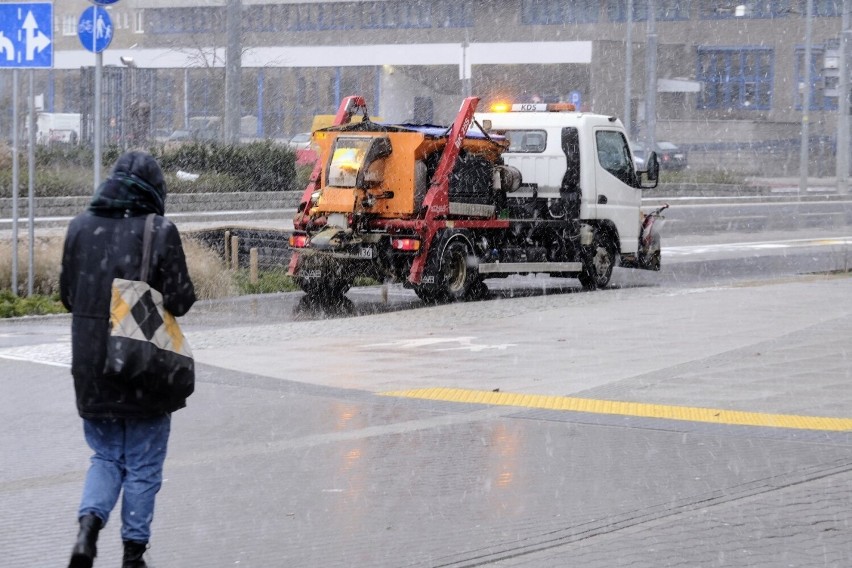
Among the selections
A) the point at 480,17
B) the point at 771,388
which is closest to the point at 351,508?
the point at 771,388

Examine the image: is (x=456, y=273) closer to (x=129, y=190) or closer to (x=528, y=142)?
(x=528, y=142)

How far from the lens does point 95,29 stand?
16516 mm

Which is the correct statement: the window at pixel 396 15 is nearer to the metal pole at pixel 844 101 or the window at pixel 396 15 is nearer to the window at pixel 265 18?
the window at pixel 265 18

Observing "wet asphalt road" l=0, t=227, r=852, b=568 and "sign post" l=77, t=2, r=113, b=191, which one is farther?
"sign post" l=77, t=2, r=113, b=191

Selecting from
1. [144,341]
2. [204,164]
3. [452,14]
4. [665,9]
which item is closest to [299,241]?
[144,341]

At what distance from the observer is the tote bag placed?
5602mm

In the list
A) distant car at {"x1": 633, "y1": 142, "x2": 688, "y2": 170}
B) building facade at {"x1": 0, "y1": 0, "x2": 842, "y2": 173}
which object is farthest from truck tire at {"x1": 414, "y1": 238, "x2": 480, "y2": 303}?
building facade at {"x1": 0, "y1": 0, "x2": 842, "y2": 173}

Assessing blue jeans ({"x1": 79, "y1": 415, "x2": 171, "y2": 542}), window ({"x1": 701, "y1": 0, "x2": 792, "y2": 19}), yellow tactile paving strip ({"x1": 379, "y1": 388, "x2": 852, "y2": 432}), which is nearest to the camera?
blue jeans ({"x1": 79, "y1": 415, "x2": 171, "y2": 542})

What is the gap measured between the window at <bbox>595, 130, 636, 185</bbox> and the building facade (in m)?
43.6

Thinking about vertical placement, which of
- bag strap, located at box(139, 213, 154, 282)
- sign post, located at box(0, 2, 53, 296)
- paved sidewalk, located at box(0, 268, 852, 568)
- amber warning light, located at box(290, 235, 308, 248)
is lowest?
paved sidewalk, located at box(0, 268, 852, 568)

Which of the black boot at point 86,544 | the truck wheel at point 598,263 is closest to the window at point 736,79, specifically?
the truck wheel at point 598,263

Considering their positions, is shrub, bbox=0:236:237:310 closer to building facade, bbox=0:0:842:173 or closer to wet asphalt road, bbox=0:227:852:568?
wet asphalt road, bbox=0:227:852:568

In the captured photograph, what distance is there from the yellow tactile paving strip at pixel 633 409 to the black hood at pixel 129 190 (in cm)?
510

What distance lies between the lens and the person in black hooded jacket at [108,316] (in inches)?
224
